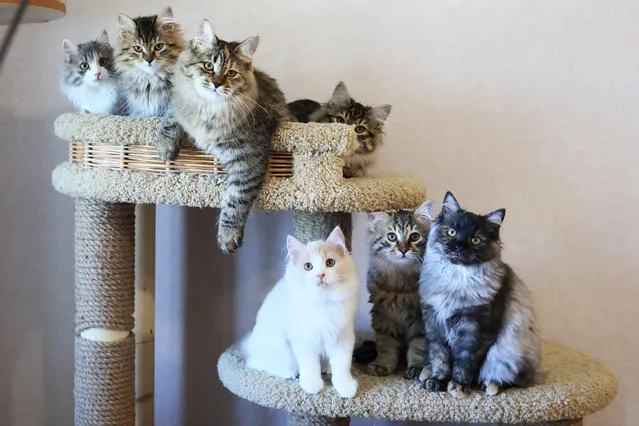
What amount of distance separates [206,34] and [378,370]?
875 mm

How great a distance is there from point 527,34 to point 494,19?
11 cm

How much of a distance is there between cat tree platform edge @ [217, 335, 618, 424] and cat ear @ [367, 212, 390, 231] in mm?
376

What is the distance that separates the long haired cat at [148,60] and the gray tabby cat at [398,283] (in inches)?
23.7

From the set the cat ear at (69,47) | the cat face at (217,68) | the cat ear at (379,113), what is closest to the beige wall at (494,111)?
the cat ear at (379,113)

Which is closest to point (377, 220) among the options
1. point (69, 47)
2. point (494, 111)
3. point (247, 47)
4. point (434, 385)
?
point (434, 385)

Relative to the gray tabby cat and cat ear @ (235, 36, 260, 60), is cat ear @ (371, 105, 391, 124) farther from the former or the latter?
cat ear @ (235, 36, 260, 60)

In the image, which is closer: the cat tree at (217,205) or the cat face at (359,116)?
the cat tree at (217,205)

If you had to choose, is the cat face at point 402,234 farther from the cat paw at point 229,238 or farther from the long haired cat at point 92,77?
the long haired cat at point 92,77

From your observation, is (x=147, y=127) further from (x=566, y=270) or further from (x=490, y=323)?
(x=566, y=270)

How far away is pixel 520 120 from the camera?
2.09 meters

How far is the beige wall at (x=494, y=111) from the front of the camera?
2062 mm

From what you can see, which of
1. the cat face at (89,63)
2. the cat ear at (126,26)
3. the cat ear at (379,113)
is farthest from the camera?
the cat ear at (379,113)

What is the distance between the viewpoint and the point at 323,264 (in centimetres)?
153

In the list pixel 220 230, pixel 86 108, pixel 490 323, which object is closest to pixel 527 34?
pixel 490 323
